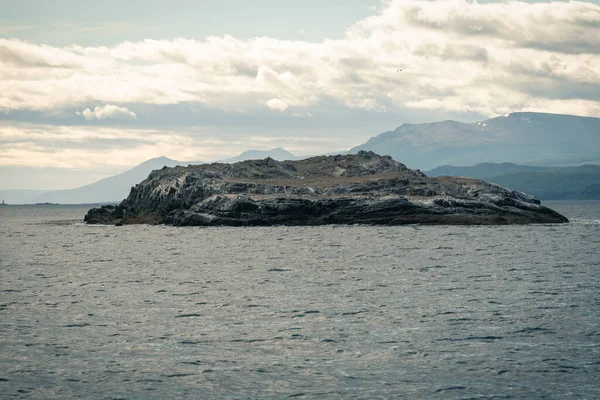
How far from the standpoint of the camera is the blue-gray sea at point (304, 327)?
26.3 metres

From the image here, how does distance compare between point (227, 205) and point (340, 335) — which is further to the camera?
point (227, 205)

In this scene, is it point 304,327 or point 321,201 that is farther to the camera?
point 321,201

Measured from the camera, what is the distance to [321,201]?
13362 centimetres

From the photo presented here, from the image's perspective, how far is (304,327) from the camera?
35.9 m

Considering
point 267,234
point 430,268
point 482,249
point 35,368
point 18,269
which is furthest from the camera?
point 267,234

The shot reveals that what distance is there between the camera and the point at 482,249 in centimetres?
7938

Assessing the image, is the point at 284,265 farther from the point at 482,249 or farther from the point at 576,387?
the point at 576,387

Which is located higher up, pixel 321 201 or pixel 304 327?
pixel 321 201

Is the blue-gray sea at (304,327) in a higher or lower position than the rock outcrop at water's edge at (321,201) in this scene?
lower

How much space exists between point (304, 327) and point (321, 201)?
98.0 metres

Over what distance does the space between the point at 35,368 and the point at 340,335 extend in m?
13.6

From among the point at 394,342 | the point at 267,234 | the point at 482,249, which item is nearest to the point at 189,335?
the point at 394,342

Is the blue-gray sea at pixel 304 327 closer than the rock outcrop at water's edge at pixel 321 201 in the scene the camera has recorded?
Yes

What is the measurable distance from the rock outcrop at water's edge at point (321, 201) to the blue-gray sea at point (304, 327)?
56.8m
